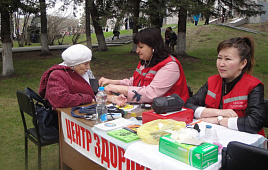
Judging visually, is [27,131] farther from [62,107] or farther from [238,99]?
[238,99]

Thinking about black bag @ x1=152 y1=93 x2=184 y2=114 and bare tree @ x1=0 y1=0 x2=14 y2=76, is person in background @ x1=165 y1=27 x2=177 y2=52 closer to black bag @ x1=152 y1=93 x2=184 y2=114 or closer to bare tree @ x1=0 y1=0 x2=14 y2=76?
bare tree @ x1=0 y1=0 x2=14 y2=76

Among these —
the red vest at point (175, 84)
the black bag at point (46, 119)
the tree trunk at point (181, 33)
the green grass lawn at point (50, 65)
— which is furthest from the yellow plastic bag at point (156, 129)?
the tree trunk at point (181, 33)

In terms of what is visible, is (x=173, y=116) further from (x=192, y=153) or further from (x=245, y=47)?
(x=245, y=47)

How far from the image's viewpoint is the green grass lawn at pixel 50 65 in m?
3.82

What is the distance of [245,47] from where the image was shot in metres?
2.21

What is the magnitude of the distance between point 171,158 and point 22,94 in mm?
1932

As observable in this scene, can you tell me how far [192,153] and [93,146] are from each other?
1.12 meters

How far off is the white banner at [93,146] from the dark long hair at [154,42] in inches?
43.0

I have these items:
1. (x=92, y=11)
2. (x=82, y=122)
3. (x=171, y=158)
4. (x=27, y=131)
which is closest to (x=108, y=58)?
(x=92, y=11)

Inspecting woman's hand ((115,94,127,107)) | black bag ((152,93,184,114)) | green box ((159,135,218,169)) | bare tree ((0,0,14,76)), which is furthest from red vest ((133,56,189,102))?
bare tree ((0,0,14,76))

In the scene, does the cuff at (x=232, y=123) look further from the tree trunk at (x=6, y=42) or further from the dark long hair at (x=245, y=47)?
the tree trunk at (x=6, y=42)

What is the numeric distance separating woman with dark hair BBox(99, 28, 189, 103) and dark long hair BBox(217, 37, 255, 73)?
66cm

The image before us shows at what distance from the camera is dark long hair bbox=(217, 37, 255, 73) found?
2193mm

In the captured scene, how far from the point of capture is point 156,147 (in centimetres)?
166
